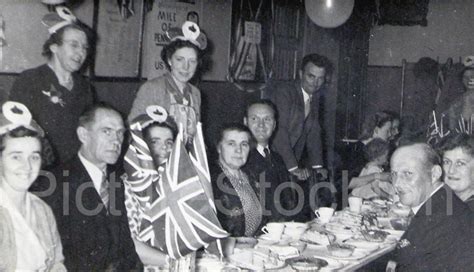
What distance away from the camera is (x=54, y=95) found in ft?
10.7

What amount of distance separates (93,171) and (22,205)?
1.36ft

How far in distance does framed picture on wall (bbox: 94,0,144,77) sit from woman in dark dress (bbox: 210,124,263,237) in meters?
1.33

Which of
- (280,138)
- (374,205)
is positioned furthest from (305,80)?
(374,205)

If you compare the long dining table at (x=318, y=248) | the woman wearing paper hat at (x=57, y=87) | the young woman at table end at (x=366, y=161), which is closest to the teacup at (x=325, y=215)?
the long dining table at (x=318, y=248)

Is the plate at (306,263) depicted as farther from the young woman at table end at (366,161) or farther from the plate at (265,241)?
the young woman at table end at (366,161)

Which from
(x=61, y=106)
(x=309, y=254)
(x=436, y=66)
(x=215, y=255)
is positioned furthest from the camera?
(x=436, y=66)

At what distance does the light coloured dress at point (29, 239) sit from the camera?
237 cm

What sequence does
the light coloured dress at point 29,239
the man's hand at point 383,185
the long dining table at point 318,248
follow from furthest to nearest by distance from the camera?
the man's hand at point 383,185 < the long dining table at point 318,248 < the light coloured dress at point 29,239

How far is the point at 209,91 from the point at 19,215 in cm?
325

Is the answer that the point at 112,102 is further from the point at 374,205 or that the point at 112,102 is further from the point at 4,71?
the point at 374,205

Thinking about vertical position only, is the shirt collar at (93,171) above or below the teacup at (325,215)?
above

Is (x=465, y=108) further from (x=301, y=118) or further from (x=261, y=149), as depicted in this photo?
(x=261, y=149)

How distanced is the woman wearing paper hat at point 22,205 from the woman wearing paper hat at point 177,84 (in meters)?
1.31

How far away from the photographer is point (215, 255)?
259cm
